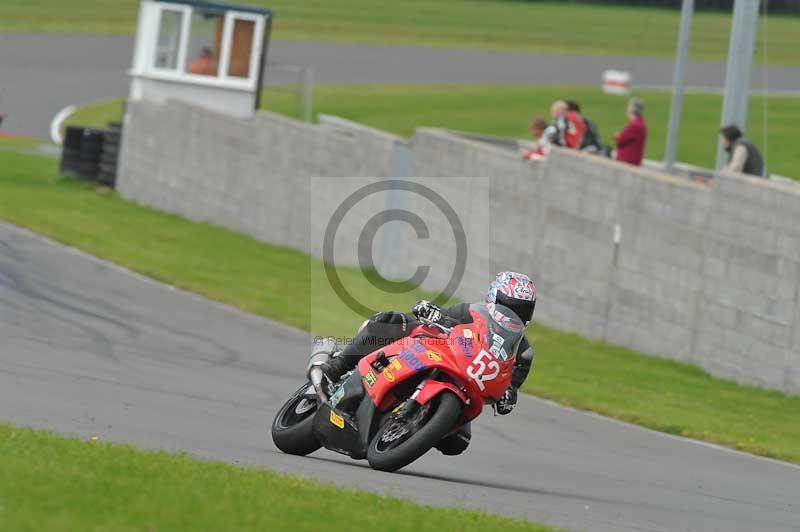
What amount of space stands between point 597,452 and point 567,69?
41.2 metres

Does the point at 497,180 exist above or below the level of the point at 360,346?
above

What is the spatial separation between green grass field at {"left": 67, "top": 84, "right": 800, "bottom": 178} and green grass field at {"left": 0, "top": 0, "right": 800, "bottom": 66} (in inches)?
373

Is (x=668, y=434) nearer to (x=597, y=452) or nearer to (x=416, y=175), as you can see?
(x=597, y=452)

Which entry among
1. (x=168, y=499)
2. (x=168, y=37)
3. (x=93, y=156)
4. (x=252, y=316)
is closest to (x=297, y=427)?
(x=168, y=499)

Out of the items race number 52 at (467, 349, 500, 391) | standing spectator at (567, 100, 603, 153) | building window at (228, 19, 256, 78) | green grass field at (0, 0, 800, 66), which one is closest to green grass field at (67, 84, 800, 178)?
building window at (228, 19, 256, 78)

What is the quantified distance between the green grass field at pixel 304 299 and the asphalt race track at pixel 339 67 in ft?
39.4

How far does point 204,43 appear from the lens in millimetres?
32844

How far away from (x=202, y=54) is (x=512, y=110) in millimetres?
13570

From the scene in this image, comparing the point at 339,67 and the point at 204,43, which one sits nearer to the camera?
the point at 204,43

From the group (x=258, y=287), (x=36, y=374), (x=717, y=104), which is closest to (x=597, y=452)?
(x=36, y=374)

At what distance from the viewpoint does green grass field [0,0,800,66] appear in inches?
2238

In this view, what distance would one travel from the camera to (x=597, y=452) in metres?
12.7

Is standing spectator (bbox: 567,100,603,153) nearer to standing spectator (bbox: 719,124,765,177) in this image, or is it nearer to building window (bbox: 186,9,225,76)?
standing spectator (bbox: 719,124,765,177)

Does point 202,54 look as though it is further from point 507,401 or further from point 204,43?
point 507,401
